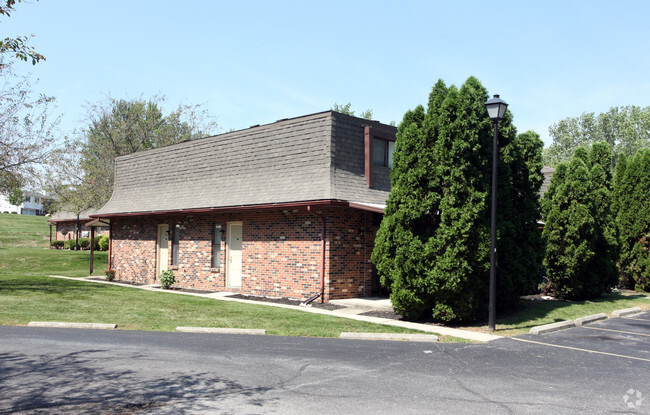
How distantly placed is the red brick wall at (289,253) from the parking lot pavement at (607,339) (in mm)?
5910

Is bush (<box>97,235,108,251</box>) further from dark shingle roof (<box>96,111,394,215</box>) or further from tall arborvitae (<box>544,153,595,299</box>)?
tall arborvitae (<box>544,153,595,299</box>)

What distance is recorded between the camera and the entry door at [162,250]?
851 inches

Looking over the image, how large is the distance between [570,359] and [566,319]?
5129 millimetres

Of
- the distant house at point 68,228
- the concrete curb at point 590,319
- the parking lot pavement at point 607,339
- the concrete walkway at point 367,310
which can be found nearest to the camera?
the parking lot pavement at point 607,339

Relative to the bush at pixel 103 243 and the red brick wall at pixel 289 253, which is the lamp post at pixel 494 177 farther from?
the bush at pixel 103 243

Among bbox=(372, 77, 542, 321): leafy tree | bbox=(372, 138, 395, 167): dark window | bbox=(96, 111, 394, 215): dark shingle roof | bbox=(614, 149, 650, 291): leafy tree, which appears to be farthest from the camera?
bbox=(614, 149, 650, 291): leafy tree

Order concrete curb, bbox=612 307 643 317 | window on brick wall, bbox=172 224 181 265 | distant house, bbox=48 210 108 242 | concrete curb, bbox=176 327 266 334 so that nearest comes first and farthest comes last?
concrete curb, bbox=176 327 266 334, concrete curb, bbox=612 307 643 317, window on brick wall, bbox=172 224 181 265, distant house, bbox=48 210 108 242

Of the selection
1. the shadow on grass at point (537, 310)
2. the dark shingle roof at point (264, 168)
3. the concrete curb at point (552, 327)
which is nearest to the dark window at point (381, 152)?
the dark shingle roof at point (264, 168)

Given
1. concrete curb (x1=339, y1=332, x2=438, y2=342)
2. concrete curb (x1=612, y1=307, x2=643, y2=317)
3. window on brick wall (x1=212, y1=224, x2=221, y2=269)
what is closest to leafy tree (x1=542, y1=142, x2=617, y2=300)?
concrete curb (x1=612, y1=307, x2=643, y2=317)

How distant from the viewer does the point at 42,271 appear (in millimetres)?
28547

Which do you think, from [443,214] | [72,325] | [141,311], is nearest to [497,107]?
[443,214]

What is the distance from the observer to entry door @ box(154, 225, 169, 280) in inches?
851

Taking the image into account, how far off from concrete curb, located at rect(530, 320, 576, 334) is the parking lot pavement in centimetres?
14

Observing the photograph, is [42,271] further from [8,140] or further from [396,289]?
[396,289]
